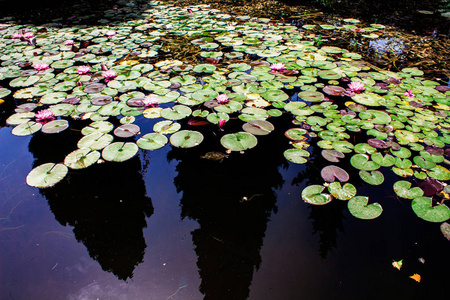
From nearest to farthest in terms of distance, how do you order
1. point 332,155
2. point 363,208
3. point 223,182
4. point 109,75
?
point 363,208
point 223,182
point 332,155
point 109,75

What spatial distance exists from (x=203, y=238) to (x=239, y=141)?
794mm

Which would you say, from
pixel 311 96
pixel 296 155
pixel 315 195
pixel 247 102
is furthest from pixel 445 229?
pixel 247 102

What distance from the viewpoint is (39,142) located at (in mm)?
1930

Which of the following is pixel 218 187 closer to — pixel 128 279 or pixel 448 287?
pixel 128 279

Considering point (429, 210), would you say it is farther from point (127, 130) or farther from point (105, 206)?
point (127, 130)

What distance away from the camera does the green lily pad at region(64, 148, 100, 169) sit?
Answer: 5.59 feet

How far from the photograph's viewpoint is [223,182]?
5.31 ft

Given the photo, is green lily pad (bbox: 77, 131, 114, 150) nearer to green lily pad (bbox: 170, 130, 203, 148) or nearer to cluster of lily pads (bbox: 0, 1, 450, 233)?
cluster of lily pads (bbox: 0, 1, 450, 233)

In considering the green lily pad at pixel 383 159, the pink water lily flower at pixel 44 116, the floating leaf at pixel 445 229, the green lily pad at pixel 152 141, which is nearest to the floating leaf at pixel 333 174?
the green lily pad at pixel 383 159

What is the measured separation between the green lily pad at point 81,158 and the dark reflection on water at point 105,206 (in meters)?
0.04

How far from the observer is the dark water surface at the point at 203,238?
3.70 ft

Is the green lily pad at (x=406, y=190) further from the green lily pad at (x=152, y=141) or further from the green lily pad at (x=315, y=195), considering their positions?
the green lily pad at (x=152, y=141)

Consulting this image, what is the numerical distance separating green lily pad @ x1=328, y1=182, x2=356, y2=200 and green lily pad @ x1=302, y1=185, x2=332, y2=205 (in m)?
0.04

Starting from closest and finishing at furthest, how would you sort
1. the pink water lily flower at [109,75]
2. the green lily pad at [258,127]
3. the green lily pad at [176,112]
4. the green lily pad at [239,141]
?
the green lily pad at [239,141], the green lily pad at [258,127], the green lily pad at [176,112], the pink water lily flower at [109,75]
